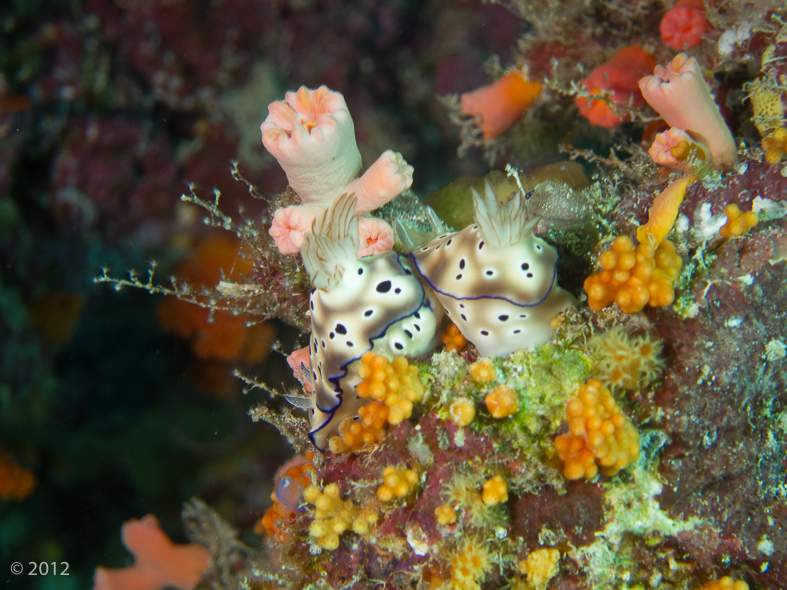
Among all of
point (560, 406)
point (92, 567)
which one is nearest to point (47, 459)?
point (92, 567)

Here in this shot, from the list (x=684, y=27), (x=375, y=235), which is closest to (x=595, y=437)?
(x=375, y=235)

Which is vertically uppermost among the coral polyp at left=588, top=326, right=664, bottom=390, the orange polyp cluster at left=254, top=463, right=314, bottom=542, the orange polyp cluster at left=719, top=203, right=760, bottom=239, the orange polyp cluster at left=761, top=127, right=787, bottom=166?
the orange polyp cluster at left=761, top=127, right=787, bottom=166

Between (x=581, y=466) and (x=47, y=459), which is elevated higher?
(x=581, y=466)

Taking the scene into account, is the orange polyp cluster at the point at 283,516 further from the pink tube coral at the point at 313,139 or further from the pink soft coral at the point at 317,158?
the pink tube coral at the point at 313,139

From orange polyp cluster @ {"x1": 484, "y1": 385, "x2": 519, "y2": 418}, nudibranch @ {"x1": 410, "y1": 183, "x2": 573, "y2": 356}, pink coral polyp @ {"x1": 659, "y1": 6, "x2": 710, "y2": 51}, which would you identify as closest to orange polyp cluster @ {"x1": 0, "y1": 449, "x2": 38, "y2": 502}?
nudibranch @ {"x1": 410, "y1": 183, "x2": 573, "y2": 356}

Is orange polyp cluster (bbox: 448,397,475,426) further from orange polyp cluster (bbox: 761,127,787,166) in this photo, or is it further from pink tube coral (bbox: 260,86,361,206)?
orange polyp cluster (bbox: 761,127,787,166)

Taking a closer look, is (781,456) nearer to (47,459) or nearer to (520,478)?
(520,478)

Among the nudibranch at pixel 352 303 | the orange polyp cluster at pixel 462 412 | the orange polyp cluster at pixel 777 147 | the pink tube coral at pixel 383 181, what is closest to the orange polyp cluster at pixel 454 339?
the nudibranch at pixel 352 303
